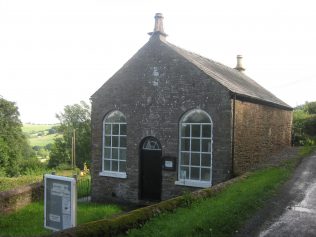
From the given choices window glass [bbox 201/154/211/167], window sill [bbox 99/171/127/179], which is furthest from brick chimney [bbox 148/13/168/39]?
window sill [bbox 99/171/127/179]

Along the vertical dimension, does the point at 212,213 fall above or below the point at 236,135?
below

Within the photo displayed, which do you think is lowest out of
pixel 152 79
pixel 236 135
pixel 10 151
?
pixel 10 151

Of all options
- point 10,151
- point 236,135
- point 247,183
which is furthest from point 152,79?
point 10,151

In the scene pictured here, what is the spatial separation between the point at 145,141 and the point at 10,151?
3684cm

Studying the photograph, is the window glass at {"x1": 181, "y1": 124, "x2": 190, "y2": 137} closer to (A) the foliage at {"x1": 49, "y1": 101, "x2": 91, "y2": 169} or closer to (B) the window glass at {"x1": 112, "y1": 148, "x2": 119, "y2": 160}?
(B) the window glass at {"x1": 112, "y1": 148, "x2": 119, "y2": 160}

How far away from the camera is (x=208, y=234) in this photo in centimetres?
795

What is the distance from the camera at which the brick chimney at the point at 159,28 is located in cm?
1703

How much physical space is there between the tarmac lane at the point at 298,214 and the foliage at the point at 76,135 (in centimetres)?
4268

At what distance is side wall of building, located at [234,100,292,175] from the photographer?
15.4 meters

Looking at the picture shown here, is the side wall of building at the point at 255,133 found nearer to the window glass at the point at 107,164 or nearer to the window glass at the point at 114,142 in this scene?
the window glass at the point at 114,142

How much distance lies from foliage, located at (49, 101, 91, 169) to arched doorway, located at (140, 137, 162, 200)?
3715cm

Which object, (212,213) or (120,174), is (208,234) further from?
(120,174)

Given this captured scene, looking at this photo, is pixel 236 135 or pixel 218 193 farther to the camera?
pixel 236 135

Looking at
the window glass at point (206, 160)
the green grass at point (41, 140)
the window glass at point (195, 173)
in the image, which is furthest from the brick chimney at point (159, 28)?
the green grass at point (41, 140)
